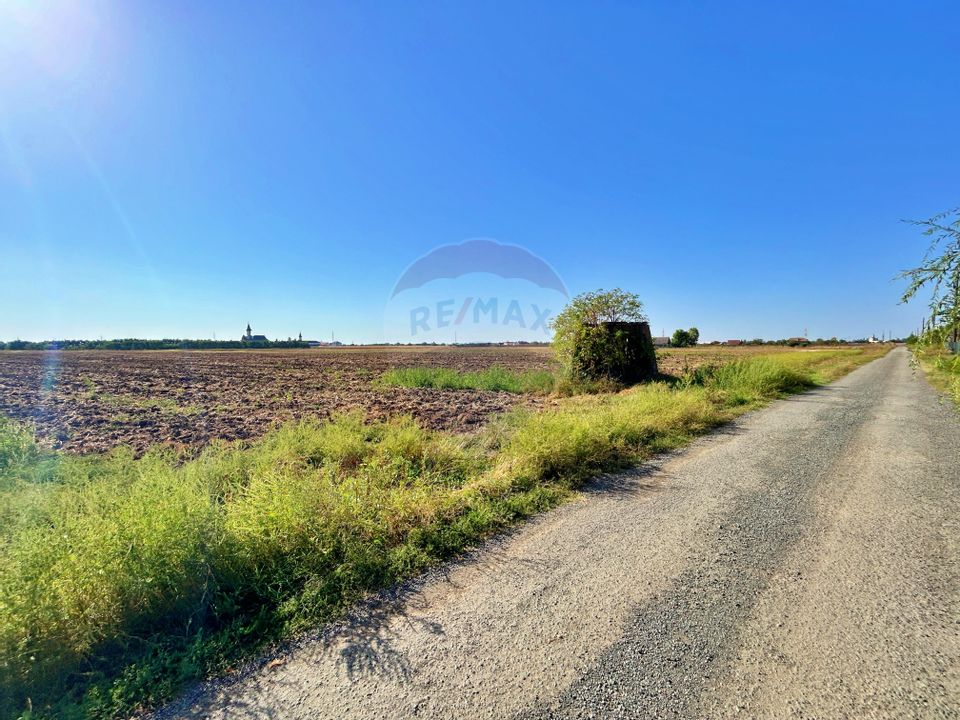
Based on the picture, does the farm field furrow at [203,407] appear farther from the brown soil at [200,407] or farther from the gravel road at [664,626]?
the gravel road at [664,626]

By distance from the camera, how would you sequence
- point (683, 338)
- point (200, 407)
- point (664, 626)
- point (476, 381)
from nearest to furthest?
1. point (664, 626)
2. point (200, 407)
3. point (476, 381)
4. point (683, 338)

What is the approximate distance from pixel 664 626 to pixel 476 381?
16280 millimetres

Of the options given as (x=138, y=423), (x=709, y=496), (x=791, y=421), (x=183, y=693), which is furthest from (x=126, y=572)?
(x=791, y=421)

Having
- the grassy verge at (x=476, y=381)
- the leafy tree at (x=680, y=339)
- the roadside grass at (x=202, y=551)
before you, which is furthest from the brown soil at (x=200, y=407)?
the leafy tree at (x=680, y=339)

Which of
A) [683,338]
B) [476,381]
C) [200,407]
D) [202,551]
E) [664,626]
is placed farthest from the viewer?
[683,338]

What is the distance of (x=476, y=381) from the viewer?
61.2 feet

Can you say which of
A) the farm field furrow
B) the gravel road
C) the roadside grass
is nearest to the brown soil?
the farm field furrow

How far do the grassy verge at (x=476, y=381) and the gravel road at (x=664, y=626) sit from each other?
1182 cm

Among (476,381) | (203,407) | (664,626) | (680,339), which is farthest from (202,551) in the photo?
(680,339)

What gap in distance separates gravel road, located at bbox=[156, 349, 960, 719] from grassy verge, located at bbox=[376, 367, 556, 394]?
1182 centimetres

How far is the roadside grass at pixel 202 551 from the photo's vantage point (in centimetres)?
223

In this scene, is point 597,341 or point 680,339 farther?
point 680,339

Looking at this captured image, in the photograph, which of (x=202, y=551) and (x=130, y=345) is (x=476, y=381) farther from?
(x=130, y=345)

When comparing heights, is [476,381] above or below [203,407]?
above
